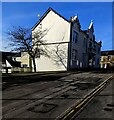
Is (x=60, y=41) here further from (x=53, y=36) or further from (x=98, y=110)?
(x=98, y=110)

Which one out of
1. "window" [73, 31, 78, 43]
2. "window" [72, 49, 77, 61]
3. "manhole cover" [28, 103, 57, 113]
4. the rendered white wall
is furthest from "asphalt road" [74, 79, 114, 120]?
"window" [73, 31, 78, 43]

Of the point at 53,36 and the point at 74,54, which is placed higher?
the point at 53,36

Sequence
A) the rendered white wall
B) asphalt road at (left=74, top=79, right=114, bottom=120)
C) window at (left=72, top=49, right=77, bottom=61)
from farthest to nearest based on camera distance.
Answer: window at (left=72, top=49, right=77, bottom=61)
the rendered white wall
asphalt road at (left=74, top=79, right=114, bottom=120)

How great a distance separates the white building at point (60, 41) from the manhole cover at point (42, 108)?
87.6 ft

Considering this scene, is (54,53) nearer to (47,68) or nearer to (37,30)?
(47,68)

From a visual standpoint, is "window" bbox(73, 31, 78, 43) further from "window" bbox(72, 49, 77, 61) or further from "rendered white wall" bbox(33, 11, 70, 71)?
"rendered white wall" bbox(33, 11, 70, 71)

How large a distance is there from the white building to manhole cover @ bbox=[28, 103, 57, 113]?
87.6 ft

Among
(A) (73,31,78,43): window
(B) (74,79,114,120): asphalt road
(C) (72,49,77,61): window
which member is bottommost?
(B) (74,79,114,120): asphalt road

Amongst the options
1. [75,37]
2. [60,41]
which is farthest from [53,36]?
[75,37]

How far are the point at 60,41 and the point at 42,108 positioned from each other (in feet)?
95.1

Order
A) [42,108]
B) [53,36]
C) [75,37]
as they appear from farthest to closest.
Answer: [75,37]
[53,36]
[42,108]

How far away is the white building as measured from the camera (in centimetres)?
3534

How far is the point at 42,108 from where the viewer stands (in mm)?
7770

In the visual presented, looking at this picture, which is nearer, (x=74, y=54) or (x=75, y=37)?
(x=75, y=37)
